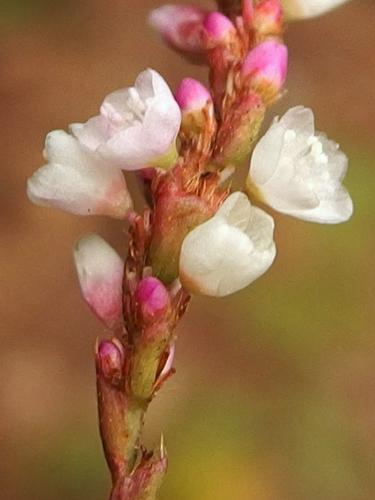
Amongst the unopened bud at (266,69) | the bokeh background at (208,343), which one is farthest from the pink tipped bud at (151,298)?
the bokeh background at (208,343)

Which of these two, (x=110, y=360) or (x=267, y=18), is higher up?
(x=267, y=18)

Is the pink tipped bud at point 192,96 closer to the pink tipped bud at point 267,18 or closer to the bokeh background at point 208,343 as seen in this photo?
the pink tipped bud at point 267,18

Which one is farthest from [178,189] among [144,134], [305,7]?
[305,7]

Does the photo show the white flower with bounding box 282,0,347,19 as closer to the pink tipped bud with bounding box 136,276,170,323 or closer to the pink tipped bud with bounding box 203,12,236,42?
the pink tipped bud with bounding box 203,12,236,42

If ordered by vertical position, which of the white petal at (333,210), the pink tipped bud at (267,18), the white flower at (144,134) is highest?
the pink tipped bud at (267,18)

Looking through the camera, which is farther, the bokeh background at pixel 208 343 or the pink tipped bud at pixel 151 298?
the bokeh background at pixel 208 343

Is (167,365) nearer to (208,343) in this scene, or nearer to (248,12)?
(248,12)
